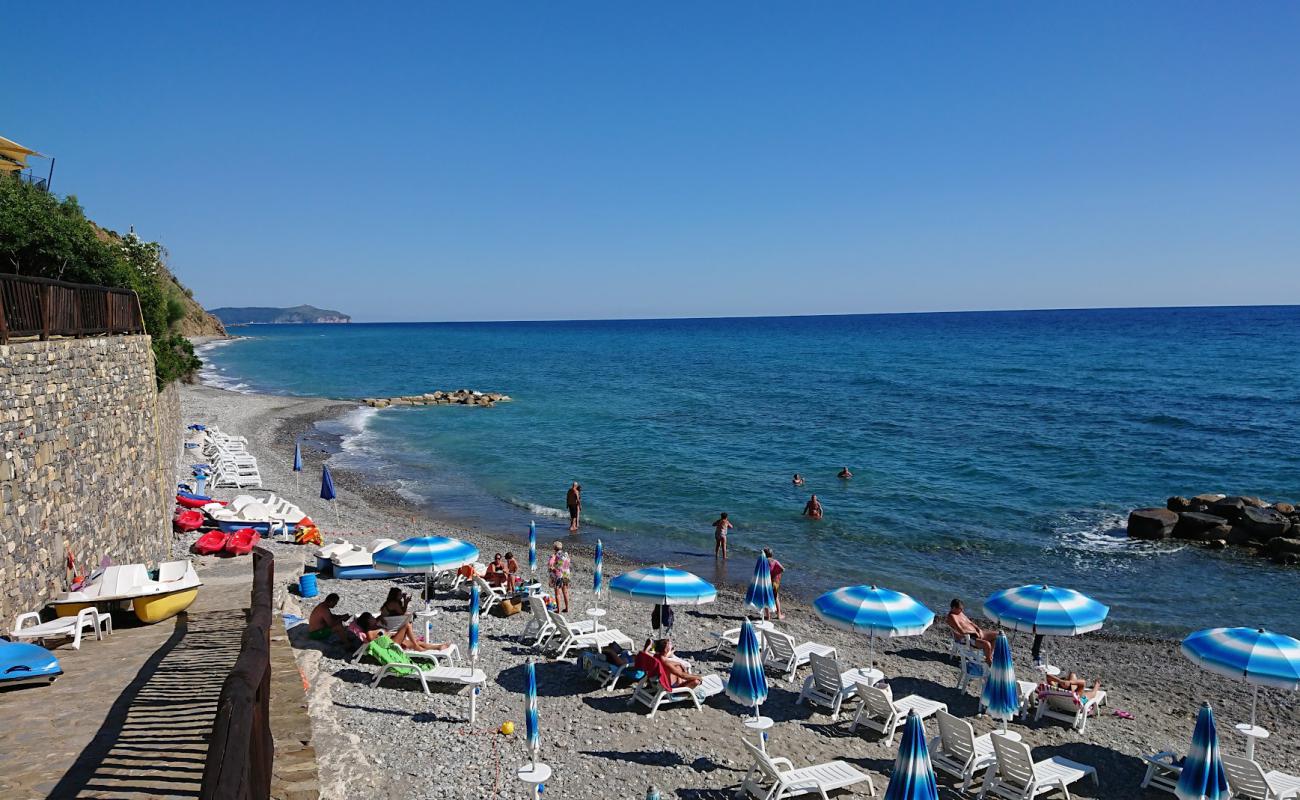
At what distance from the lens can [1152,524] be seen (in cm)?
2220

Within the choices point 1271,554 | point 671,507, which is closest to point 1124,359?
point 1271,554

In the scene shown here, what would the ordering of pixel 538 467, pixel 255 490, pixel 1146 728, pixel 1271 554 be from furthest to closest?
pixel 538 467 → pixel 255 490 → pixel 1271 554 → pixel 1146 728

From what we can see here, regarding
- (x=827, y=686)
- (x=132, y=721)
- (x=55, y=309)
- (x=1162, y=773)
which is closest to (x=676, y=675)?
(x=827, y=686)

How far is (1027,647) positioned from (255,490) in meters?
21.8

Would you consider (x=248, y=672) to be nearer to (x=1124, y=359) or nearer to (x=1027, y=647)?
(x=1027, y=647)

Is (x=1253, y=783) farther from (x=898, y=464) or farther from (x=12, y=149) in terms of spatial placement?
(x=12, y=149)

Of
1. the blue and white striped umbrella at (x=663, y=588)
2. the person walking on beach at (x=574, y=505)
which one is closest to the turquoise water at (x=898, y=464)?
the person walking on beach at (x=574, y=505)

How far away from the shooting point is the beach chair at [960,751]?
8.87 metres

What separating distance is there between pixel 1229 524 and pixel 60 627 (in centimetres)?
2654

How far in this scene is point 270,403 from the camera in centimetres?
5169

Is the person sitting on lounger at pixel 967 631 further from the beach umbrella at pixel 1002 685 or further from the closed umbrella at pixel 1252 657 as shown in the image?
the closed umbrella at pixel 1252 657

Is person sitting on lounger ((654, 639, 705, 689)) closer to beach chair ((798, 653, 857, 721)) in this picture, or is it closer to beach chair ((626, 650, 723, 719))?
beach chair ((626, 650, 723, 719))

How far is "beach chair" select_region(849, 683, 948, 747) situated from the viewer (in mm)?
9867

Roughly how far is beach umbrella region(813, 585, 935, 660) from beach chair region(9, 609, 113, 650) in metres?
9.13
